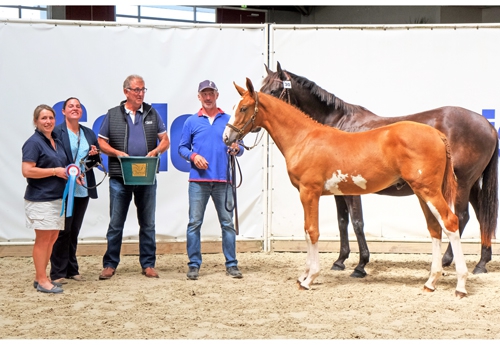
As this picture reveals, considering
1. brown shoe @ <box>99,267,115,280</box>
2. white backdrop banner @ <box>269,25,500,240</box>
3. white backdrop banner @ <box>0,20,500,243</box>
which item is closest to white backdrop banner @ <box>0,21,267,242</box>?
white backdrop banner @ <box>0,20,500,243</box>

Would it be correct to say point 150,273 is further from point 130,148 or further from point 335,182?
point 335,182

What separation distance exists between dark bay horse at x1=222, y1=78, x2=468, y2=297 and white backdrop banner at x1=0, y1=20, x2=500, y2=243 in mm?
1608

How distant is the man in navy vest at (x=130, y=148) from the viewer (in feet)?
17.7

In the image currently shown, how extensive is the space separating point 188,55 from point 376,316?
146 inches

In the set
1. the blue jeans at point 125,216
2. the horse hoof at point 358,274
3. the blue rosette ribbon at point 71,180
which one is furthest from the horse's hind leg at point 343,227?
the blue rosette ribbon at point 71,180

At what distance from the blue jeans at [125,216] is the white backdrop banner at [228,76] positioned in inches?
40.8

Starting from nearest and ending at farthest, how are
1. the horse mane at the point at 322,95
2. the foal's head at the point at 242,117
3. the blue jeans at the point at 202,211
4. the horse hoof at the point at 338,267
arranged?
1. the foal's head at the point at 242,117
2. the blue jeans at the point at 202,211
3. the horse mane at the point at 322,95
4. the horse hoof at the point at 338,267

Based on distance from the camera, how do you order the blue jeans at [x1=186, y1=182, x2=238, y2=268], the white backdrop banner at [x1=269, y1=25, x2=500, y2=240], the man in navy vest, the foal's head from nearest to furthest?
the foal's head, the man in navy vest, the blue jeans at [x1=186, y1=182, x2=238, y2=268], the white backdrop banner at [x1=269, y1=25, x2=500, y2=240]

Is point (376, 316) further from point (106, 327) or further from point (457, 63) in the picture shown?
point (457, 63)

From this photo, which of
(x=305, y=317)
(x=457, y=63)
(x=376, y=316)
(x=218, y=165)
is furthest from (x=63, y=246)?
(x=457, y=63)

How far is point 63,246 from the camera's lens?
17.3 feet

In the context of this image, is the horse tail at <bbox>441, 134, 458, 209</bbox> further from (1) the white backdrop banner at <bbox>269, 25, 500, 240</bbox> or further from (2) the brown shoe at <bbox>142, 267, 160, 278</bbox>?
(2) the brown shoe at <bbox>142, 267, 160, 278</bbox>

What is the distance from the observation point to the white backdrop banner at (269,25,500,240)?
6547 mm

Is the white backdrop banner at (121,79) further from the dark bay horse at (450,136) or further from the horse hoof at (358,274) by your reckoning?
the horse hoof at (358,274)
